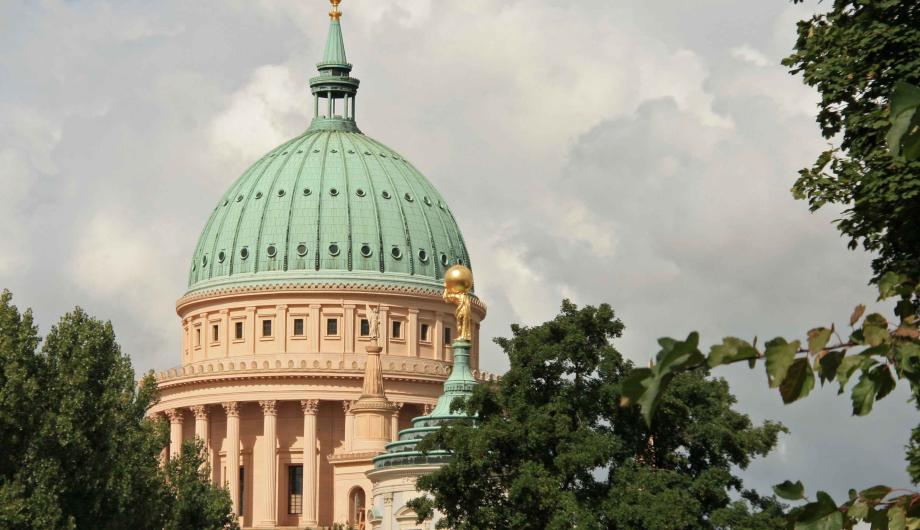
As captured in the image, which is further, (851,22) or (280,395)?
(280,395)

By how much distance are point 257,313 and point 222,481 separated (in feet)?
40.8

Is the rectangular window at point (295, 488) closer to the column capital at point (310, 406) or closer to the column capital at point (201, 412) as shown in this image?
the column capital at point (310, 406)

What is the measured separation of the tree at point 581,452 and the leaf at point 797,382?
140 ft

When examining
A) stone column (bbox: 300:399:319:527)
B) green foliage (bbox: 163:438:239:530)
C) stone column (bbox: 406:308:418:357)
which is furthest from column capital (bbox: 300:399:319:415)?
green foliage (bbox: 163:438:239:530)

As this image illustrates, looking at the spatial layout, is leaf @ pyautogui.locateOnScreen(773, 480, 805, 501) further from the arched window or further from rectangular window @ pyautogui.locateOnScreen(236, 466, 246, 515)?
rectangular window @ pyautogui.locateOnScreen(236, 466, 246, 515)

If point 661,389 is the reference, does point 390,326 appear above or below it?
above

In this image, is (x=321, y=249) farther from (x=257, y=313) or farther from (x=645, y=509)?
(x=645, y=509)

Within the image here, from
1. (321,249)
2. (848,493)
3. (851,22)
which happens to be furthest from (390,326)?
(848,493)

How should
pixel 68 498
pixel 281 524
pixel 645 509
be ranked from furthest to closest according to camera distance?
pixel 281 524, pixel 68 498, pixel 645 509

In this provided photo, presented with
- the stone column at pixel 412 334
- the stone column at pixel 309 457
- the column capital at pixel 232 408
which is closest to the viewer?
the stone column at pixel 309 457

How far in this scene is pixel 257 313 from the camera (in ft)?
479

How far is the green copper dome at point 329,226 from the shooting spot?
147 meters

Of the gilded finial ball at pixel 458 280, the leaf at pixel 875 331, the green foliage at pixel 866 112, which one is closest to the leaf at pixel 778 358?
the leaf at pixel 875 331

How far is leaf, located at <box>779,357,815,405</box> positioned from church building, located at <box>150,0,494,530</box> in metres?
124
